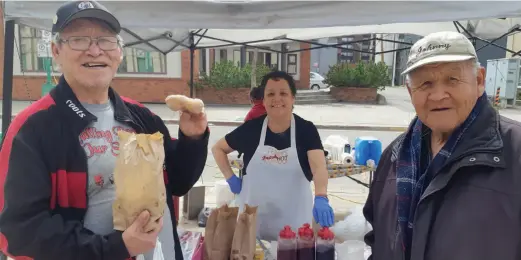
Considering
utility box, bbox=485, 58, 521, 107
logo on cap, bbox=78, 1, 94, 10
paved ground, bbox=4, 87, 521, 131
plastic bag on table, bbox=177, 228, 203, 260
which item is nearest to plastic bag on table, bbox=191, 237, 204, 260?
plastic bag on table, bbox=177, 228, 203, 260

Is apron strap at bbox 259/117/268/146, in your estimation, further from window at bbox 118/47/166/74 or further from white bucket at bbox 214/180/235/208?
window at bbox 118/47/166/74

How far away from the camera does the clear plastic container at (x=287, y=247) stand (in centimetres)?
208

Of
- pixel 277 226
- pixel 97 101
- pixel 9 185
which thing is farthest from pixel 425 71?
pixel 277 226

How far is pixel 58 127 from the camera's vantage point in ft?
4.27

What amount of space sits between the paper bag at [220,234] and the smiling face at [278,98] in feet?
2.62

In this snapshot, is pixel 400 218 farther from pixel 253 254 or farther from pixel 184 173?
pixel 253 254

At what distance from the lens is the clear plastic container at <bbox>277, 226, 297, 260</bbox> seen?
6.83 feet

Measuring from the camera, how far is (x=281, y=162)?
8.87ft

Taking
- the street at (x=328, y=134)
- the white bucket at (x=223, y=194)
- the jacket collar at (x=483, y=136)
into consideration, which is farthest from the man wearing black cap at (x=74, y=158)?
the street at (x=328, y=134)

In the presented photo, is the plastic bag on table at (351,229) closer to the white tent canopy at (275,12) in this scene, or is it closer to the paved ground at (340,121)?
the paved ground at (340,121)

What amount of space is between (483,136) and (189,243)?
5.41 feet

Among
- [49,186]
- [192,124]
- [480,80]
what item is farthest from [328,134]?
[49,186]

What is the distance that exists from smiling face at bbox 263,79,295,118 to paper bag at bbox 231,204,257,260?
2.73ft

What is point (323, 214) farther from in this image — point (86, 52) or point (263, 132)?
point (86, 52)
